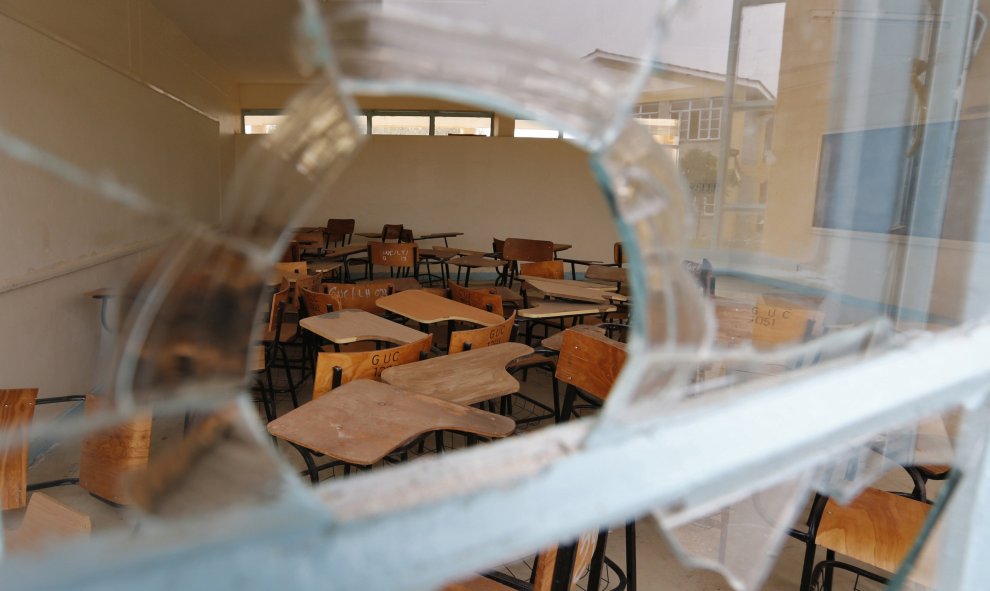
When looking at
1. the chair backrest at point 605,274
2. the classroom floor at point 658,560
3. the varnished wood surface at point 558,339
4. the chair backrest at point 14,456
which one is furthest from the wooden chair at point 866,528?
the chair backrest at point 605,274

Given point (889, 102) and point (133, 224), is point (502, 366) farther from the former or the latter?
point (133, 224)

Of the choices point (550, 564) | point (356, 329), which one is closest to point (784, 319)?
point (550, 564)

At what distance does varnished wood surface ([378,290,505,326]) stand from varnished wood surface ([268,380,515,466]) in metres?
1.07

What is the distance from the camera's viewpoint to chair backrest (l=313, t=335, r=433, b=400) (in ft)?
6.81

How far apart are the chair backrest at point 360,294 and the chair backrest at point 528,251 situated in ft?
8.12

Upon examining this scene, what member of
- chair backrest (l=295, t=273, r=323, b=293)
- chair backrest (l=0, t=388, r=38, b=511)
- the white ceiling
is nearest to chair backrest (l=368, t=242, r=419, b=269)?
chair backrest (l=295, t=273, r=323, b=293)

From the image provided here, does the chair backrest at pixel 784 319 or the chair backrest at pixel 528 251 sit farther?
the chair backrest at pixel 528 251

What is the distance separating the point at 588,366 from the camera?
2.06 m

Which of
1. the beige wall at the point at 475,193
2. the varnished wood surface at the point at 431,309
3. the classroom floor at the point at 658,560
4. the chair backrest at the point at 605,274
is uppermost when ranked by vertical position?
the beige wall at the point at 475,193

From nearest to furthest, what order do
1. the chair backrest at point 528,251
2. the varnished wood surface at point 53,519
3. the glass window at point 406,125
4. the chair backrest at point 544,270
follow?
the varnished wood surface at point 53,519 < the chair backrest at point 544,270 < the chair backrest at point 528,251 < the glass window at point 406,125

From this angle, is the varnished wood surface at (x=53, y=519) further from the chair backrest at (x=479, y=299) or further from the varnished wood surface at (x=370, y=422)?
the chair backrest at (x=479, y=299)

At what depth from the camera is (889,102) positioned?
200 centimetres

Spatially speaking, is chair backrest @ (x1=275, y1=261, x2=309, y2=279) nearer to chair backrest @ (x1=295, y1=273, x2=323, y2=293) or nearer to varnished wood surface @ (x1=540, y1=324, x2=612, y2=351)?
chair backrest @ (x1=295, y1=273, x2=323, y2=293)

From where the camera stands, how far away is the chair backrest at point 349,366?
2076 millimetres
